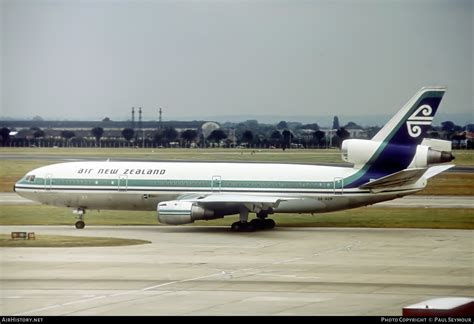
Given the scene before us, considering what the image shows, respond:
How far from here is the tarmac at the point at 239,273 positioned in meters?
30.4

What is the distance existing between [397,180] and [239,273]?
18.7 metres

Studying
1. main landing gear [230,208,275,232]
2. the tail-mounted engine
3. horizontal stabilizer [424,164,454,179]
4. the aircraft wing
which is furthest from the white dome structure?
→ the aircraft wing

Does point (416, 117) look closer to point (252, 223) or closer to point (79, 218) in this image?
point (252, 223)

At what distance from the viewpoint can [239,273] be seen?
38.1m

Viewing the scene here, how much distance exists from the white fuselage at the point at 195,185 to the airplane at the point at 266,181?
5 centimetres

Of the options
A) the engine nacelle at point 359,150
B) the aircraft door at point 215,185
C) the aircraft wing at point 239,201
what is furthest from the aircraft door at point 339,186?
the aircraft door at point 215,185

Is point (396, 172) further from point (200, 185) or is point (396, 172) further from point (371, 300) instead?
point (371, 300)

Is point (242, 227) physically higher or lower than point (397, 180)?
lower

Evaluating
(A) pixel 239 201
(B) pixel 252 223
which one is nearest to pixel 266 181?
(B) pixel 252 223

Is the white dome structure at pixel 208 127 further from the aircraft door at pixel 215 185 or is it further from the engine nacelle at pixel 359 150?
the engine nacelle at pixel 359 150

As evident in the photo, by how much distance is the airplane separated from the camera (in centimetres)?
5503

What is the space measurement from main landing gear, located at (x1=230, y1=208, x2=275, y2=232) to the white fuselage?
1353 mm

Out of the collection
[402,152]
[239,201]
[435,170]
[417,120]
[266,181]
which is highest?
[417,120]

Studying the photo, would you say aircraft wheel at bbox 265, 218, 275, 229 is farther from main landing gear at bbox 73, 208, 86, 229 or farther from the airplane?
main landing gear at bbox 73, 208, 86, 229
